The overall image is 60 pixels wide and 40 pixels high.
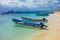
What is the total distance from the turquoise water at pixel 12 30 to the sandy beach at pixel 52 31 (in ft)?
0.21

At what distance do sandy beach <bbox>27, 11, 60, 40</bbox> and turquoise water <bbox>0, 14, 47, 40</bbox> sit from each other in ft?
0.21

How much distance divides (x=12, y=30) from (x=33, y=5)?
0.34 m

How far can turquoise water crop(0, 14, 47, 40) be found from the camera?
1.15 meters

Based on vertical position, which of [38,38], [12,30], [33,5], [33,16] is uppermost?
[33,5]

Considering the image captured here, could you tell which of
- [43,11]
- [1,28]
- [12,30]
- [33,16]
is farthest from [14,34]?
[43,11]

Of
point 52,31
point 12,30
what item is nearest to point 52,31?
point 52,31

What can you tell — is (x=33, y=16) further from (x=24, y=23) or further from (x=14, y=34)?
(x=14, y=34)

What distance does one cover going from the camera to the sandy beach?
1.14m

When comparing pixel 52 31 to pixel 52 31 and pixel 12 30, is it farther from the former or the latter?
pixel 12 30

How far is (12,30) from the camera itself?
45.8 inches

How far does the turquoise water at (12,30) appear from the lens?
115 cm

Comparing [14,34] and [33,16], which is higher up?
[33,16]

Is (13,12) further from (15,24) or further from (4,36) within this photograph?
(4,36)

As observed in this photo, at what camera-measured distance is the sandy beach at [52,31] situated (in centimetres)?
Answer: 114
